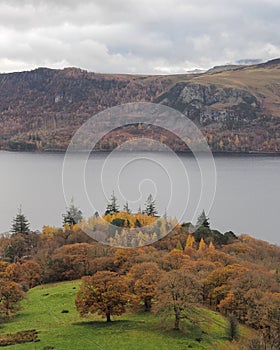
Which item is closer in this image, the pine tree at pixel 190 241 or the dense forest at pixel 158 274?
the dense forest at pixel 158 274

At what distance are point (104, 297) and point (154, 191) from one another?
42.6m

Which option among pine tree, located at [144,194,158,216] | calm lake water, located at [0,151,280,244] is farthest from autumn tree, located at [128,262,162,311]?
pine tree, located at [144,194,158,216]

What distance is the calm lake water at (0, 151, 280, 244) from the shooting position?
6581cm

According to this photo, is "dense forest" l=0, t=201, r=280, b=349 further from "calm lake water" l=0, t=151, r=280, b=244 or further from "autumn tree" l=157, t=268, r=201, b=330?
"calm lake water" l=0, t=151, r=280, b=244

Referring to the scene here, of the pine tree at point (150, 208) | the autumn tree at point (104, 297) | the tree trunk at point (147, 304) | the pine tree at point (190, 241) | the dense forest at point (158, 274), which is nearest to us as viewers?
the dense forest at point (158, 274)

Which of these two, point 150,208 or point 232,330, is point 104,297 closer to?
point 232,330

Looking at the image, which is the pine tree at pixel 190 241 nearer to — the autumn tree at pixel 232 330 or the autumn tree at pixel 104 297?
the autumn tree at pixel 104 297

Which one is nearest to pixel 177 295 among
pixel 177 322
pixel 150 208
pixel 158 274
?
pixel 177 322

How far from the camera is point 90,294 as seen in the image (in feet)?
88.7

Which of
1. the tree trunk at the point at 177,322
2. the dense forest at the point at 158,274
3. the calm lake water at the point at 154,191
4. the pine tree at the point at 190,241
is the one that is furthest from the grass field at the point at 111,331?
the pine tree at the point at 190,241

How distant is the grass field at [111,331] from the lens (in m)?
23.4

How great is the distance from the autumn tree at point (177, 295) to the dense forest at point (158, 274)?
0.18ft

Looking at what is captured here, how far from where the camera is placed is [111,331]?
2548 centimetres

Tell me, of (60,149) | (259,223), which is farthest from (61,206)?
(60,149)
